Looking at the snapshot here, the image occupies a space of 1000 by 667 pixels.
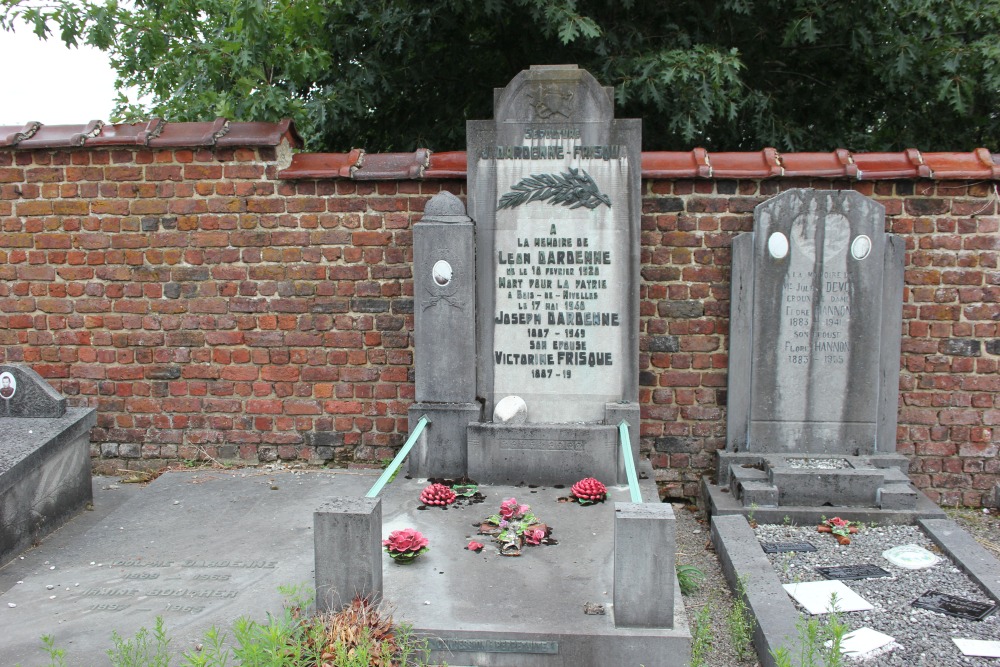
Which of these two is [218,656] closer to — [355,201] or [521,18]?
[355,201]

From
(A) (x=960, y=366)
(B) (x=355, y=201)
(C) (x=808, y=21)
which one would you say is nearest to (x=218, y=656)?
(B) (x=355, y=201)

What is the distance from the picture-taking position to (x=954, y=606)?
3.96 metres

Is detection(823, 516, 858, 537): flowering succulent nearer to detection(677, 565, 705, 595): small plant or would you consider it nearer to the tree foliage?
detection(677, 565, 705, 595): small plant

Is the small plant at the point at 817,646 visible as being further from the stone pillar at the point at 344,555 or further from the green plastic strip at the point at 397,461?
the green plastic strip at the point at 397,461

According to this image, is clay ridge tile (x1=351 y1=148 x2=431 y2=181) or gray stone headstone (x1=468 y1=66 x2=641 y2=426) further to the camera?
clay ridge tile (x1=351 y1=148 x2=431 y2=181)

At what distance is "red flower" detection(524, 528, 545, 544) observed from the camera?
4098mm

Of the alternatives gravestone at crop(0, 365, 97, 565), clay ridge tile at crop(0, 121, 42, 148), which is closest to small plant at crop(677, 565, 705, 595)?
gravestone at crop(0, 365, 97, 565)

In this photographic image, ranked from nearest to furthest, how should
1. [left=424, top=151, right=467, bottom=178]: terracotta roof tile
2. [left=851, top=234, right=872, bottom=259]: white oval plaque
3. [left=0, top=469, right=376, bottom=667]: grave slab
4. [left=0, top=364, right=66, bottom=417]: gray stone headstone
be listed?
[left=0, top=469, right=376, bottom=667]: grave slab → [left=0, top=364, right=66, bottom=417]: gray stone headstone → [left=851, top=234, right=872, bottom=259]: white oval plaque → [left=424, top=151, right=467, bottom=178]: terracotta roof tile

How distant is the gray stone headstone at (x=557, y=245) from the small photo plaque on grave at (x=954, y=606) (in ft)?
6.34

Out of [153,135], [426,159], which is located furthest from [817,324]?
[153,135]

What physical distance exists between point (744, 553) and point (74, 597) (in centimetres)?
344

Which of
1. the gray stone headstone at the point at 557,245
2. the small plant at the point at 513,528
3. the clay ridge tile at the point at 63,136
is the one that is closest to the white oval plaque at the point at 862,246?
the gray stone headstone at the point at 557,245

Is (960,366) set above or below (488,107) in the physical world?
below

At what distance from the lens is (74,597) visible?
3.76m
